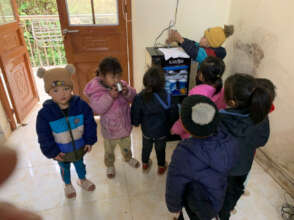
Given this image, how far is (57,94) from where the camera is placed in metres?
1.34

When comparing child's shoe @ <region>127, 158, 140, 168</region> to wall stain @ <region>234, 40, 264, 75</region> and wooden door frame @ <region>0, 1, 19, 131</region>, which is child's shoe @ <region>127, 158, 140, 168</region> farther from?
wooden door frame @ <region>0, 1, 19, 131</region>

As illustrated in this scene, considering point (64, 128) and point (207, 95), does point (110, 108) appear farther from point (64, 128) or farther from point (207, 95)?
point (207, 95)

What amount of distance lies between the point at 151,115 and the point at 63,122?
25.2 inches

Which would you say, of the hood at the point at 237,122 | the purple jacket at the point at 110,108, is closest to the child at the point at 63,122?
the purple jacket at the point at 110,108

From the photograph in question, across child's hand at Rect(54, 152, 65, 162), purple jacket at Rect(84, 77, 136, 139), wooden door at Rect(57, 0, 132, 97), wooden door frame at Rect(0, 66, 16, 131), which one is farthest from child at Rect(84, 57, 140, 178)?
wooden door frame at Rect(0, 66, 16, 131)

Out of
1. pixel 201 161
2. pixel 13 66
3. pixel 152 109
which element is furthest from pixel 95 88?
pixel 13 66

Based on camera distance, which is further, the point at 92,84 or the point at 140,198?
the point at 140,198

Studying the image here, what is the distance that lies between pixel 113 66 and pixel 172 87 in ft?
2.58

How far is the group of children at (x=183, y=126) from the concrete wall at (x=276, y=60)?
0.32 meters

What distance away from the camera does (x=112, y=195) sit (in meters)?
1.75

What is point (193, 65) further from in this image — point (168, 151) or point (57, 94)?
point (57, 94)

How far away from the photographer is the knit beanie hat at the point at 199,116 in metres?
0.94

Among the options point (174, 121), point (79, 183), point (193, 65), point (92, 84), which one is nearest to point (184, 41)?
point (193, 65)

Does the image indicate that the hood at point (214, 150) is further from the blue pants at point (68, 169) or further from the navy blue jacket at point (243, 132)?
the blue pants at point (68, 169)
